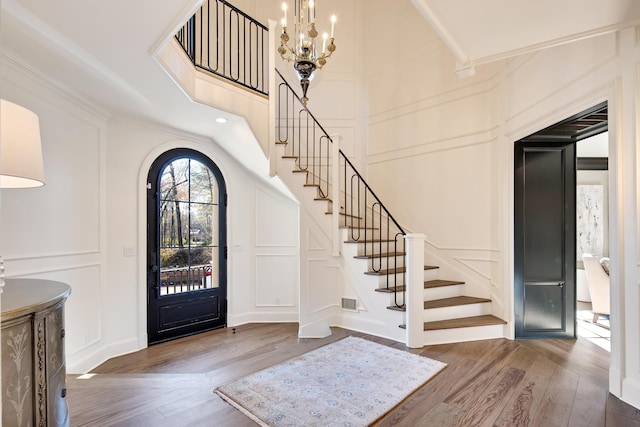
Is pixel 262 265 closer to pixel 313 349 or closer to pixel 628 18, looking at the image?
pixel 313 349

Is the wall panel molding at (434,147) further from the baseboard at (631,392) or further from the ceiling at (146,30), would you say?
the baseboard at (631,392)

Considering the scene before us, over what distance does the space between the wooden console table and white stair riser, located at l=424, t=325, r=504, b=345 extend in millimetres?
3159

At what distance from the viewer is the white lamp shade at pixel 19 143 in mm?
1367

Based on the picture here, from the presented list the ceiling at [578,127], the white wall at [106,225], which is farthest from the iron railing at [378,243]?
the ceiling at [578,127]

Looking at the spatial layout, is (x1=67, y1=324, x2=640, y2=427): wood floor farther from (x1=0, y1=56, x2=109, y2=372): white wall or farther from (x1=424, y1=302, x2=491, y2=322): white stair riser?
(x1=0, y1=56, x2=109, y2=372): white wall

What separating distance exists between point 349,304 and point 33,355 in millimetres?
3294

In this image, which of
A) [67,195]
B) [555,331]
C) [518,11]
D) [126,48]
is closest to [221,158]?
[67,195]

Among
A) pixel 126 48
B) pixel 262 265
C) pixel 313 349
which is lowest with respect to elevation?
pixel 313 349

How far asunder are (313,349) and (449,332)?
1486mm

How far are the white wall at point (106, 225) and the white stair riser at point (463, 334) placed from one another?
2037 millimetres

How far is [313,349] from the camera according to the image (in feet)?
11.9

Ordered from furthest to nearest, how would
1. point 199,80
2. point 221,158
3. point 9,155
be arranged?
point 221,158 → point 199,80 → point 9,155

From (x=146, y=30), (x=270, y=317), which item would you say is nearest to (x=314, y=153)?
(x=270, y=317)

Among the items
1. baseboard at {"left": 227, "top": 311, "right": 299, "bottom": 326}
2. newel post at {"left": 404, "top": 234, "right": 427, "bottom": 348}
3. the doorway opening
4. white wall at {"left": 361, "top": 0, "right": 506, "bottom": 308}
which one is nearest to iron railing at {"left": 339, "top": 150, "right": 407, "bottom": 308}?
newel post at {"left": 404, "top": 234, "right": 427, "bottom": 348}
